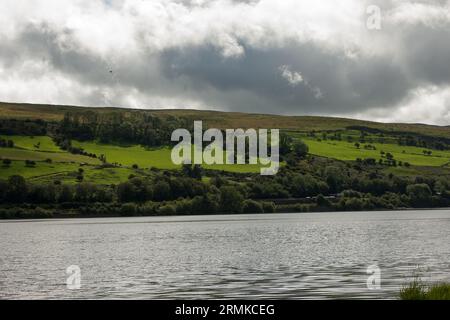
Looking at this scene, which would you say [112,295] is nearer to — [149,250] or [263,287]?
[263,287]

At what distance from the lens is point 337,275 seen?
5338cm

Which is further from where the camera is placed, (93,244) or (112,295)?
(93,244)

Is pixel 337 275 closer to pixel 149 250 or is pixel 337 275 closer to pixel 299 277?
pixel 299 277
